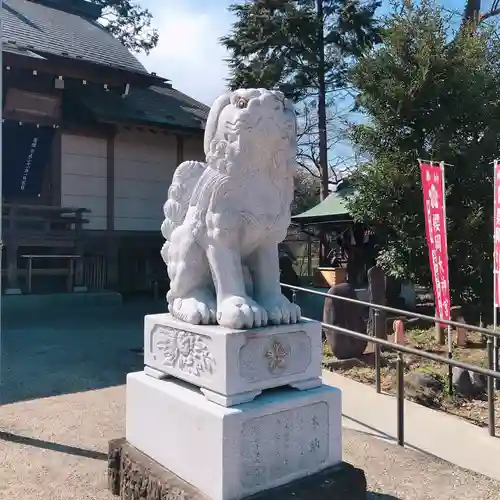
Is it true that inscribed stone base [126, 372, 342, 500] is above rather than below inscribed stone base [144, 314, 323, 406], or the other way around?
below

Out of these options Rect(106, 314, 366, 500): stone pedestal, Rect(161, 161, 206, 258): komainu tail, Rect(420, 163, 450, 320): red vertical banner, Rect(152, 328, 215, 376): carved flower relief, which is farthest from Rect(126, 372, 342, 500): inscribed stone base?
Rect(420, 163, 450, 320): red vertical banner

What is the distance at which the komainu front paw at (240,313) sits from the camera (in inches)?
94.3

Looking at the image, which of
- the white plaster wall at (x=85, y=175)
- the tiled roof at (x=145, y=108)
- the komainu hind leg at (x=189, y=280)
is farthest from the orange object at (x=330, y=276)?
the komainu hind leg at (x=189, y=280)

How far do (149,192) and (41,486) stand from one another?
411 inches

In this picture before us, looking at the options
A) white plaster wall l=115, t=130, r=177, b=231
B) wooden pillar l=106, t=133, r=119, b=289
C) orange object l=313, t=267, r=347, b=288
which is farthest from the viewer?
orange object l=313, t=267, r=347, b=288

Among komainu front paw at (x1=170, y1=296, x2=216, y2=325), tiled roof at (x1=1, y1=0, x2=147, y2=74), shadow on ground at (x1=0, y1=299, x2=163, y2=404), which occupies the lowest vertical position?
shadow on ground at (x1=0, y1=299, x2=163, y2=404)

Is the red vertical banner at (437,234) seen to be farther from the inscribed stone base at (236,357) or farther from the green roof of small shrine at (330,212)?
the green roof of small shrine at (330,212)

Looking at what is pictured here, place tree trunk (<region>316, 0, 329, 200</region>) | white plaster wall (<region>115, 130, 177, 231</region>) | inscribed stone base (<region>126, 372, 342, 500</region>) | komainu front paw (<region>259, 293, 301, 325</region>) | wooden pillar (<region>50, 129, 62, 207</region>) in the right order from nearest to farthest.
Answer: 1. inscribed stone base (<region>126, 372, 342, 500</region>)
2. komainu front paw (<region>259, 293, 301, 325</region>)
3. wooden pillar (<region>50, 129, 62, 207</region>)
4. white plaster wall (<region>115, 130, 177, 231</region>)
5. tree trunk (<region>316, 0, 329, 200</region>)

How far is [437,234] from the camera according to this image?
21.4ft

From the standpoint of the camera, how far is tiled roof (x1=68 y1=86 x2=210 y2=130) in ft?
38.6

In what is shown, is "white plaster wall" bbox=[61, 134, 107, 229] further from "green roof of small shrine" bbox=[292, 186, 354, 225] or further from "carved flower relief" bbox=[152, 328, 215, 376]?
"carved flower relief" bbox=[152, 328, 215, 376]

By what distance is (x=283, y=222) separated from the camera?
8.63 ft

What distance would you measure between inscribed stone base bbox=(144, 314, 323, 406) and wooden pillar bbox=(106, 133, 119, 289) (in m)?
9.66

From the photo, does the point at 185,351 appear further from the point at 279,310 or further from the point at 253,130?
the point at 253,130
